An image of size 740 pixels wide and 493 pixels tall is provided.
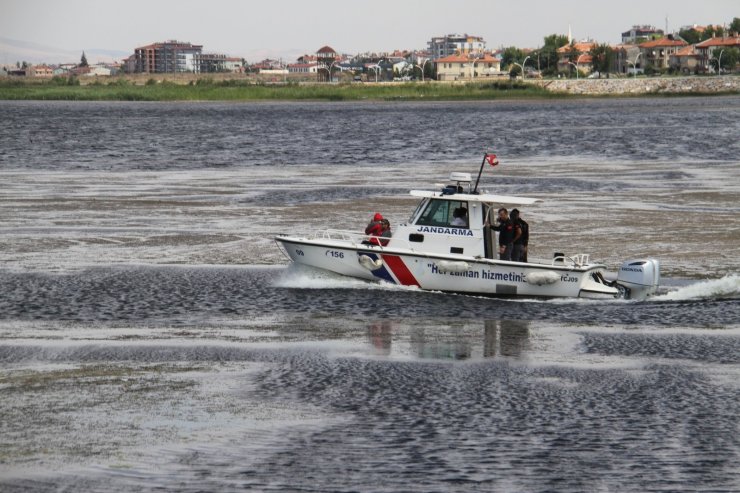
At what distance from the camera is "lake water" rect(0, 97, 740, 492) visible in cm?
1700

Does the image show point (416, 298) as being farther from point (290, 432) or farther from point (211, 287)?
point (290, 432)

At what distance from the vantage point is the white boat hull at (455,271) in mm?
27812

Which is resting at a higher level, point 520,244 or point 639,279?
point 520,244

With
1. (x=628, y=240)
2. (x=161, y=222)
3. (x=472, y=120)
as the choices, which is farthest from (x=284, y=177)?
(x=472, y=120)

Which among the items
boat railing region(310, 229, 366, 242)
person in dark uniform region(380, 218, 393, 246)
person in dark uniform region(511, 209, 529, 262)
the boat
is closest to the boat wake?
the boat

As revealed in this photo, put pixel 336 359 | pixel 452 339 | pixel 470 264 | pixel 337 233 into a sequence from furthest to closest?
pixel 337 233 < pixel 470 264 < pixel 452 339 < pixel 336 359

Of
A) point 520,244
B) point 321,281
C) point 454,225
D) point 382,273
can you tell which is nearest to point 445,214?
point 454,225

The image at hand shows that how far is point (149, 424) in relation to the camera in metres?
18.6

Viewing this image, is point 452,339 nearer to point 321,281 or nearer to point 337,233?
point 321,281

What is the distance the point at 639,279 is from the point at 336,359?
8.89 meters

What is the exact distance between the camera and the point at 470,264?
92.1 ft

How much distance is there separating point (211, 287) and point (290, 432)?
40.2 feet

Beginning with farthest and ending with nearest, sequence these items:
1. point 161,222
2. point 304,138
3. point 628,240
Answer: point 304,138 → point 161,222 → point 628,240

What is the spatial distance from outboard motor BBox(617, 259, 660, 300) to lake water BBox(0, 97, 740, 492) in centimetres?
62
